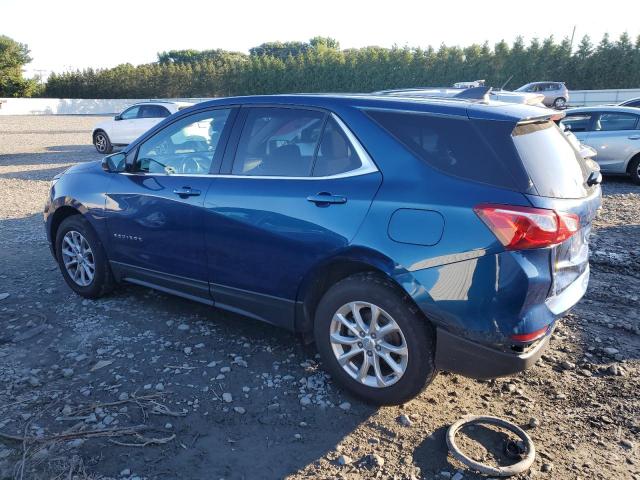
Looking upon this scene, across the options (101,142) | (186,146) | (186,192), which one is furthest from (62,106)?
(186,192)

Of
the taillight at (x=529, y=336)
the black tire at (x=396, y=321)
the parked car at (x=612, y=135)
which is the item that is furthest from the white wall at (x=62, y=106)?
the taillight at (x=529, y=336)

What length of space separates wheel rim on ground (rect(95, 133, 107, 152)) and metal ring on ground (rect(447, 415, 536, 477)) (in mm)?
16439

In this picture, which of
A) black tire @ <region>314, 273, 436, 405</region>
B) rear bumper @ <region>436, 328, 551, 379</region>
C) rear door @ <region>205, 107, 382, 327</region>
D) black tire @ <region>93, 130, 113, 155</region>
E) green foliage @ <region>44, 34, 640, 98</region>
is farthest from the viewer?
green foliage @ <region>44, 34, 640, 98</region>

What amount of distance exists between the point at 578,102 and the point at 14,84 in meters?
51.4

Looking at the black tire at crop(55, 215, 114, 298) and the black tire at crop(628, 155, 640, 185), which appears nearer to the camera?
the black tire at crop(55, 215, 114, 298)

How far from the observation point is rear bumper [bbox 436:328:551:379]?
9.28 feet

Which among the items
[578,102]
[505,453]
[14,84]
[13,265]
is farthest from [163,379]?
[14,84]

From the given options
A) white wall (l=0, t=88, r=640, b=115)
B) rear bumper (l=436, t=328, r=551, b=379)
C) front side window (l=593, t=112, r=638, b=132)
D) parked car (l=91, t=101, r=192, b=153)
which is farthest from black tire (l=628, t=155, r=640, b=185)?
white wall (l=0, t=88, r=640, b=115)

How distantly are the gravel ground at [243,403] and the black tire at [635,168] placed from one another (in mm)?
7011

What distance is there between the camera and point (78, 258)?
16.4 feet

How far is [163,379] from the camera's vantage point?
11.9 ft

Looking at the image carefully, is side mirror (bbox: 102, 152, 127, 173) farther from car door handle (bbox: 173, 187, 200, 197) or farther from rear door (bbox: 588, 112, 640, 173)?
rear door (bbox: 588, 112, 640, 173)

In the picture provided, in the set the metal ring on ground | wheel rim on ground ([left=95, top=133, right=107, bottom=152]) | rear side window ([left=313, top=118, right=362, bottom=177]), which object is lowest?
the metal ring on ground

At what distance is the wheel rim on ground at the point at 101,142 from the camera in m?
17.1
